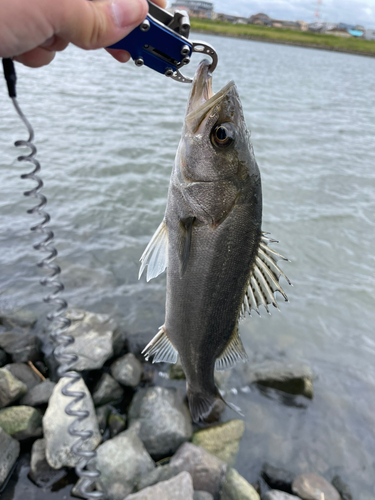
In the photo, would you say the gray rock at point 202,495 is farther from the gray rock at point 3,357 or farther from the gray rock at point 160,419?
the gray rock at point 3,357

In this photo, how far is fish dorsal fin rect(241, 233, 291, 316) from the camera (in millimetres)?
2316

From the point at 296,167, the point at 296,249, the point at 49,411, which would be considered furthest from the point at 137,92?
the point at 49,411

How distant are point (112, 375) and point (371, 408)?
140 inches

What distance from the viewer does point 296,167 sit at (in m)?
11.7

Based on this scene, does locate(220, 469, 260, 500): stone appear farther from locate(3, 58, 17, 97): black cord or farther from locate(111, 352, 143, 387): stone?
locate(3, 58, 17, 97): black cord

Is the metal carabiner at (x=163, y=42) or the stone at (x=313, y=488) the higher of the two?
the metal carabiner at (x=163, y=42)

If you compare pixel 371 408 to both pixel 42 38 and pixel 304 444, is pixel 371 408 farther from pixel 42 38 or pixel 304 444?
pixel 42 38

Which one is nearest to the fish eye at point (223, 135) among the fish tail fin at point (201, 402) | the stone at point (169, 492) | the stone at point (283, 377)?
the fish tail fin at point (201, 402)

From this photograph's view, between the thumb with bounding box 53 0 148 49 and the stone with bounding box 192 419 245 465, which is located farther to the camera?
the stone with bounding box 192 419 245 465

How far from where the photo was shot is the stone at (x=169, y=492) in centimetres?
306

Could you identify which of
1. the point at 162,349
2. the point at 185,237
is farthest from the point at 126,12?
the point at 162,349

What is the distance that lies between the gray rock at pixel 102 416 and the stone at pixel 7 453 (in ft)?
2.79

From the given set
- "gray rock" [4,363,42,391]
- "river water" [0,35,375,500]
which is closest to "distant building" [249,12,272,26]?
"river water" [0,35,375,500]

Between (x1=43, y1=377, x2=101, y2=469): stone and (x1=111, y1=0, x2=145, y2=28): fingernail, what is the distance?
3.54m
